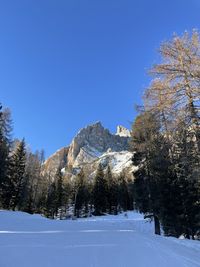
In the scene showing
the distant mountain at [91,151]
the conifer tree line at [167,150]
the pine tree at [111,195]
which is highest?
the distant mountain at [91,151]

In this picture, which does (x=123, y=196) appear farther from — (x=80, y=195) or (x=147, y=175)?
(x=147, y=175)

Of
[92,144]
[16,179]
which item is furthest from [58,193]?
[92,144]

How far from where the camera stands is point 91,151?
176 metres

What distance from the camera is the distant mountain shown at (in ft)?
502

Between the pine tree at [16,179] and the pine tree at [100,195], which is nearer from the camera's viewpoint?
the pine tree at [16,179]

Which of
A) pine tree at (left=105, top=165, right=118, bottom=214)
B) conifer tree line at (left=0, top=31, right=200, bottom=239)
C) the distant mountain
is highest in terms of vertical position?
the distant mountain

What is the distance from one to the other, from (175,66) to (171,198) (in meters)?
13.2

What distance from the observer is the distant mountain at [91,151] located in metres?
153

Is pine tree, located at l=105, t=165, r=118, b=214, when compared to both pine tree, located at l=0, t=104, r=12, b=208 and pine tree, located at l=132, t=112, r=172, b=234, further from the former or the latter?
pine tree, located at l=132, t=112, r=172, b=234

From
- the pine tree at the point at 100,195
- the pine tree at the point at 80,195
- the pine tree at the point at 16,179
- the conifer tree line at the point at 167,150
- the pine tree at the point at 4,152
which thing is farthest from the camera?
the pine tree at the point at 80,195

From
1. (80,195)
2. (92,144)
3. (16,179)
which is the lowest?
(16,179)

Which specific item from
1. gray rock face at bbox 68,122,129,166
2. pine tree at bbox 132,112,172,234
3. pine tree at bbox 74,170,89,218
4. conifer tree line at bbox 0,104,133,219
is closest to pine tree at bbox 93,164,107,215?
conifer tree line at bbox 0,104,133,219

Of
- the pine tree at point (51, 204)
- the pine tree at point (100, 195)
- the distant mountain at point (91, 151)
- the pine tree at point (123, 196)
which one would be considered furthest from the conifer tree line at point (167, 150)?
the distant mountain at point (91, 151)

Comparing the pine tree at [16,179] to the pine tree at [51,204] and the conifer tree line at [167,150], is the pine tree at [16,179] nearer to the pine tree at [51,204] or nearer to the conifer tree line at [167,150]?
the conifer tree line at [167,150]
